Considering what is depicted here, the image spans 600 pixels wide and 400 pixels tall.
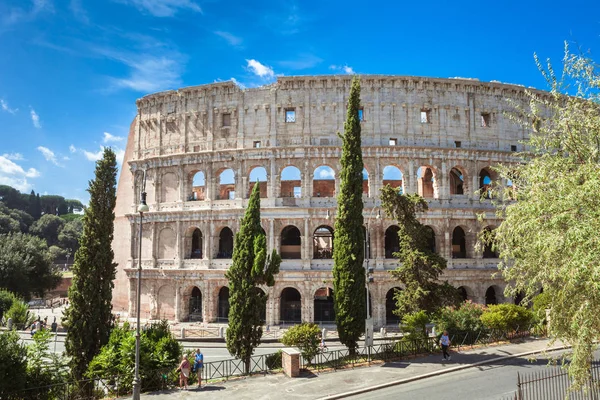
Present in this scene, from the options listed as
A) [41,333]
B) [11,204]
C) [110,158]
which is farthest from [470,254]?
[11,204]

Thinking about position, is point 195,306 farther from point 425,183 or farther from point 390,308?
point 425,183

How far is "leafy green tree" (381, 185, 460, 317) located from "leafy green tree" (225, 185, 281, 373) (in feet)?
23.6

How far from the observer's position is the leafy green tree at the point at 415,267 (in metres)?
21.7

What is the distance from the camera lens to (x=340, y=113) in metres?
31.6

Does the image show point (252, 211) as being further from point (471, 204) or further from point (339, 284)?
point (471, 204)

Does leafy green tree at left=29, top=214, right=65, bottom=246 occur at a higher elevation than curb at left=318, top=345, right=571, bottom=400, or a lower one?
higher

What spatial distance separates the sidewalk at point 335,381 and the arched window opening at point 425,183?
1890 cm

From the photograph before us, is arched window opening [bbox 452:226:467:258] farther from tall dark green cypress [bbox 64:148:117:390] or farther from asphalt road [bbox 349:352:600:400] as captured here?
tall dark green cypress [bbox 64:148:117:390]

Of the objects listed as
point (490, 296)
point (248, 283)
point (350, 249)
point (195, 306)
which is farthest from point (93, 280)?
point (490, 296)

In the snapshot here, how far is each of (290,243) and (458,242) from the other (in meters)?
14.4

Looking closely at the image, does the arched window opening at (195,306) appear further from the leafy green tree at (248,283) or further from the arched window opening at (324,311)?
the leafy green tree at (248,283)

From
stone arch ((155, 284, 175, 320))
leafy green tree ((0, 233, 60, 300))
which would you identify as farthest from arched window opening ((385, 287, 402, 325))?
leafy green tree ((0, 233, 60, 300))

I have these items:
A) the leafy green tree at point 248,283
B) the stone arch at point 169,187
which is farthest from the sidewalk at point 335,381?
the stone arch at point 169,187

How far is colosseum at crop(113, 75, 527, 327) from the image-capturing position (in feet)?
101
